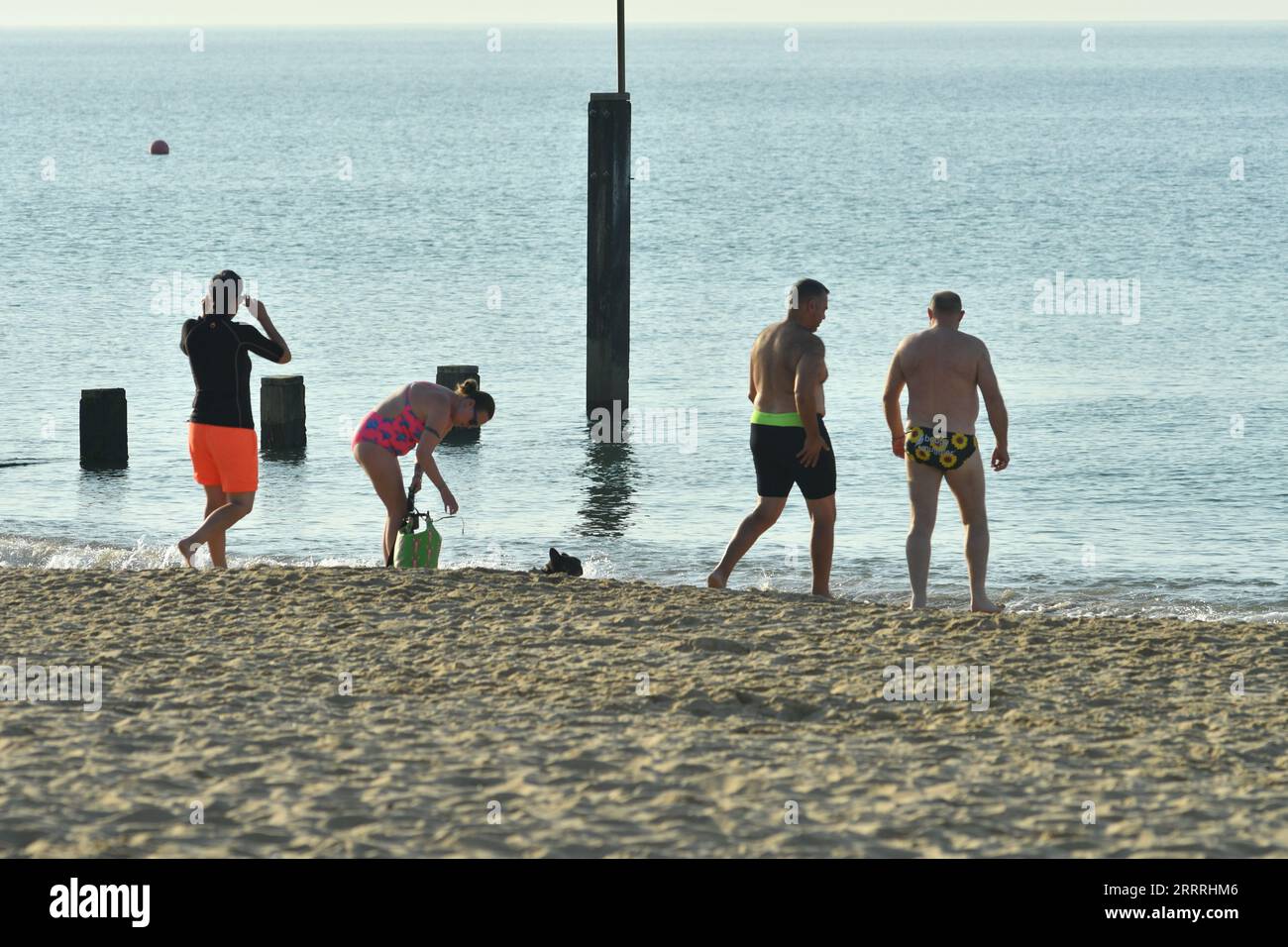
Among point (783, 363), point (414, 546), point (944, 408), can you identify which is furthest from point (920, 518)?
point (414, 546)

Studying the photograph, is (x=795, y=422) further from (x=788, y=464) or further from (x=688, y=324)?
(x=688, y=324)

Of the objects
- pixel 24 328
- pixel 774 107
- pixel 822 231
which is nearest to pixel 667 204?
pixel 822 231

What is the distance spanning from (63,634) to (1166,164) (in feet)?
196

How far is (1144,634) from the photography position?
7.90 meters

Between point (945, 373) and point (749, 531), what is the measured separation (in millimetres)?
1254

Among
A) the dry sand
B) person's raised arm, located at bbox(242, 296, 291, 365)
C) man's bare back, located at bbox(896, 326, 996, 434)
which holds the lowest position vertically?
the dry sand

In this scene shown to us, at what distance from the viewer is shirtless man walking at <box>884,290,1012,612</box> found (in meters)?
8.20

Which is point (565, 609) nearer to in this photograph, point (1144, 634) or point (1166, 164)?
point (1144, 634)

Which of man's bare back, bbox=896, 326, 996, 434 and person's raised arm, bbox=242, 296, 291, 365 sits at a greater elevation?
person's raised arm, bbox=242, 296, 291, 365

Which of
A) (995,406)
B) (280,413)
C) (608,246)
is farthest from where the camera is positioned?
(608,246)

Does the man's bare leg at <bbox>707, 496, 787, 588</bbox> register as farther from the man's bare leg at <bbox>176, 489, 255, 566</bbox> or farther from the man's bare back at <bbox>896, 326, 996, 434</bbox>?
the man's bare leg at <bbox>176, 489, 255, 566</bbox>

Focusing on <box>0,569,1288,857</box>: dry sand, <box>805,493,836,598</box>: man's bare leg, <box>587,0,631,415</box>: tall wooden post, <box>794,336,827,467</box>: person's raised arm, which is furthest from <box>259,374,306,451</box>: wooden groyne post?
<box>794,336,827,467</box>: person's raised arm

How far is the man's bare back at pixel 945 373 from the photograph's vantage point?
820 cm

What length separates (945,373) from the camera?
822cm
